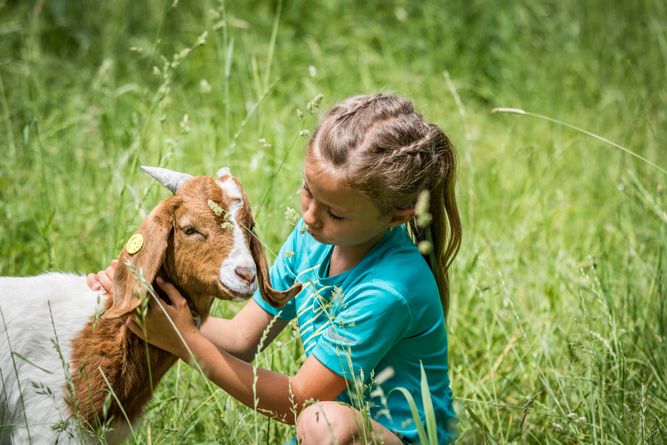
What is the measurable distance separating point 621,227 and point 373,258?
79.8 inches

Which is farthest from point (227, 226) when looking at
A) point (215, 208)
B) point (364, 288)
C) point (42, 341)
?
point (42, 341)

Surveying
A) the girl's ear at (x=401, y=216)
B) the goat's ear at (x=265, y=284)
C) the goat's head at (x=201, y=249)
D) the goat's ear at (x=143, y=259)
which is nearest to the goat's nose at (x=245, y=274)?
the goat's head at (x=201, y=249)

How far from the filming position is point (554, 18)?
6.43 meters

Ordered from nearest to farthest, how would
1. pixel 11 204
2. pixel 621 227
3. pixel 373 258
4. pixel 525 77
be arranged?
1. pixel 373 258
2. pixel 11 204
3. pixel 621 227
4. pixel 525 77

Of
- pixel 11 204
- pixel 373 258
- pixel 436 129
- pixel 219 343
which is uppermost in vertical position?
pixel 436 129

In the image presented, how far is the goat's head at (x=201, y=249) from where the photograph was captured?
88.4 inches

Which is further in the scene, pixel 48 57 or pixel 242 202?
pixel 48 57

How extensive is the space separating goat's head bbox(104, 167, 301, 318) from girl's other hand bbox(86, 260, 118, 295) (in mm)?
189

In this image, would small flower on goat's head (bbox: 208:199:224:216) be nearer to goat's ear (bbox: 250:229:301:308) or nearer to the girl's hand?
goat's ear (bbox: 250:229:301:308)

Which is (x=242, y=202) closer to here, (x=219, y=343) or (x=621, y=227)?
(x=219, y=343)

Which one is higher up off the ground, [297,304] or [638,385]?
[297,304]

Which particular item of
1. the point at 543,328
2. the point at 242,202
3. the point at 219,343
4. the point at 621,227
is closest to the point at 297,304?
the point at 219,343

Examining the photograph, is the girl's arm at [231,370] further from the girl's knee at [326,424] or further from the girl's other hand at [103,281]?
the girl's other hand at [103,281]

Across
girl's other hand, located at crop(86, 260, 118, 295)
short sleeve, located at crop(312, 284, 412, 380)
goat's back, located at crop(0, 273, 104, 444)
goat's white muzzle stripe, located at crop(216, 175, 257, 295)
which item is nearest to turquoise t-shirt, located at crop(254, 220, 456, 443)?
short sleeve, located at crop(312, 284, 412, 380)
